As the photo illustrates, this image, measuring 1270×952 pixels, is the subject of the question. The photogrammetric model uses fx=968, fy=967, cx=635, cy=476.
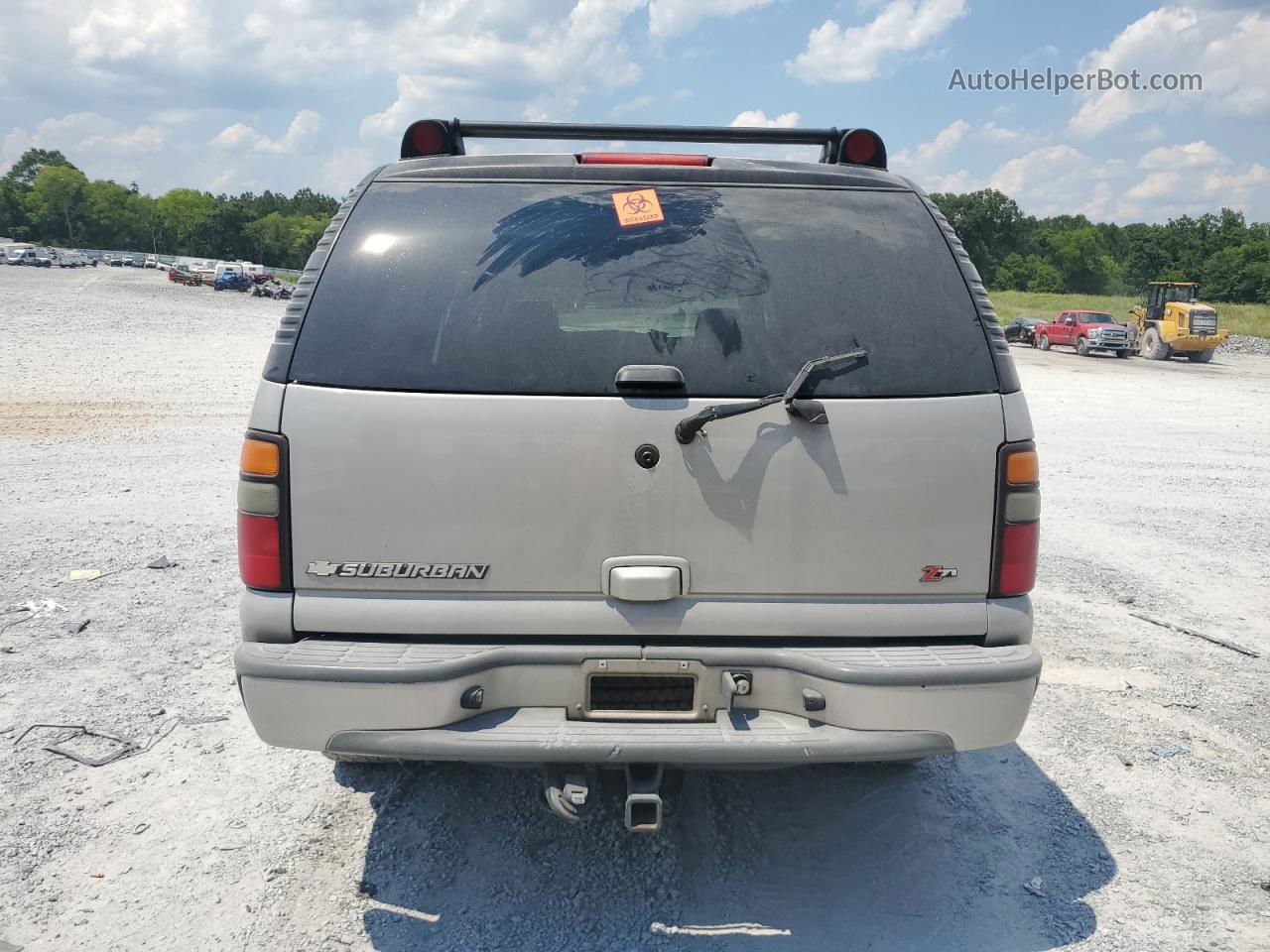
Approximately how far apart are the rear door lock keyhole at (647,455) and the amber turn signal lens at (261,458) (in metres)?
1.01

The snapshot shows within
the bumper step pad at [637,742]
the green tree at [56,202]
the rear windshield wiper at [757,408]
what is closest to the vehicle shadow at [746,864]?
the bumper step pad at [637,742]

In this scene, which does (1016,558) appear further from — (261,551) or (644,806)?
(261,551)

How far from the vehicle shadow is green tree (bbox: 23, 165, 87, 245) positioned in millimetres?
157422

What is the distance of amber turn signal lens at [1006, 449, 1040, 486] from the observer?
277 cm

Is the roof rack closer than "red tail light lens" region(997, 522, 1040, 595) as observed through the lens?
No

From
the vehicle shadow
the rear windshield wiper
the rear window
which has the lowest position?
the vehicle shadow

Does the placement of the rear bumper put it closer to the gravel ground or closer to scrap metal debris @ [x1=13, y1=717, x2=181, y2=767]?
the gravel ground

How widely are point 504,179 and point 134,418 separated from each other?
12.1 metres

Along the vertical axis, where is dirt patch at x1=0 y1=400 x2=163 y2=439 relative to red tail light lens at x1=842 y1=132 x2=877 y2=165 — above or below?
below

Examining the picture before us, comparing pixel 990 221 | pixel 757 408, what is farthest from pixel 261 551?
pixel 990 221

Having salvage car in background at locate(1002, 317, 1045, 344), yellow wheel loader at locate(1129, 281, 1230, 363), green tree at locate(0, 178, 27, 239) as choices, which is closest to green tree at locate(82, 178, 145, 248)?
green tree at locate(0, 178, 27, 239)

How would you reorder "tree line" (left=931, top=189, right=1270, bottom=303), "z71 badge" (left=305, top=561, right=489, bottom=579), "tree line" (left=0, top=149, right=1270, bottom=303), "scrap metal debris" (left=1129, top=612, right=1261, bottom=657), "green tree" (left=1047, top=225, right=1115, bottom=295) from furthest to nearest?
"green tree" (left=1047, top=225, right=1115, bottom=295) → "tree line" (left=0, top=149, right=1270, bottom=303) → "tree line" (left=931, top=189, right=1270, bottom=303) → "scrap metal debris" (left=1129, top=612, right=1261, bottom=657) → "z71 badge" (left=305, top=561, right=489, bottom=579)

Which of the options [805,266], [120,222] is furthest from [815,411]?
[120,222]

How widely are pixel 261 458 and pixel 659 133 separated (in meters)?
2.18
